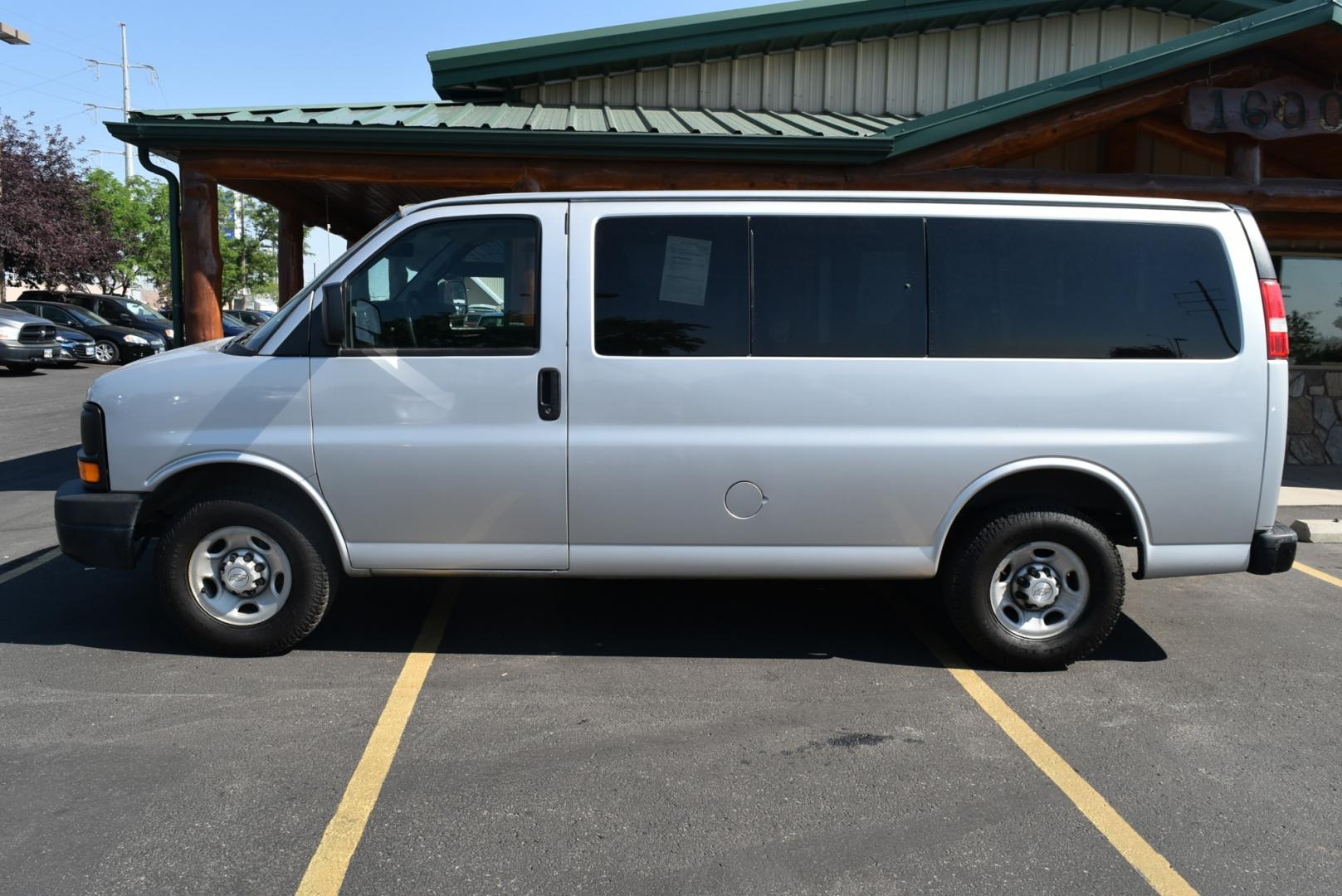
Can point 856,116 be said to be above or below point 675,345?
above

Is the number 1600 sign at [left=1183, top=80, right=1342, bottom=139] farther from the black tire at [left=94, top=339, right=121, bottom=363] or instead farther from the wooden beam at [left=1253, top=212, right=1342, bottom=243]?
the black tire at [left=94, top=339, right=121, bottom=363]

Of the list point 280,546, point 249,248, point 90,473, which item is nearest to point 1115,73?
point 280,546

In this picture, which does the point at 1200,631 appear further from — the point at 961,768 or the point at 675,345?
the point at 675,345

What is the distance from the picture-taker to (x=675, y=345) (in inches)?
178

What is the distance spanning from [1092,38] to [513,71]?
6336 millimetres

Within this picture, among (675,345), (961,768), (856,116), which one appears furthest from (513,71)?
(961,768)

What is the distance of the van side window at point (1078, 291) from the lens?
4562mm

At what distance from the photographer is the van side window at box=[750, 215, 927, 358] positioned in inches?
178

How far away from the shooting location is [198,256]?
7996 millimetres

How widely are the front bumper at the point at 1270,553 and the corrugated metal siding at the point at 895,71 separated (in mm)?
7195

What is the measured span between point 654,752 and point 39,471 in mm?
8607

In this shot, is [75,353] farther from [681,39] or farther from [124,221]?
[124,221]

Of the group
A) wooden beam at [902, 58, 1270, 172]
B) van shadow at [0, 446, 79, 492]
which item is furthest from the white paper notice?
van shadow at [0, 446, 79, 492]

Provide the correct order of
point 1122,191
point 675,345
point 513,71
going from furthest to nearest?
point 513,71
point 1122,191
point 675,345
